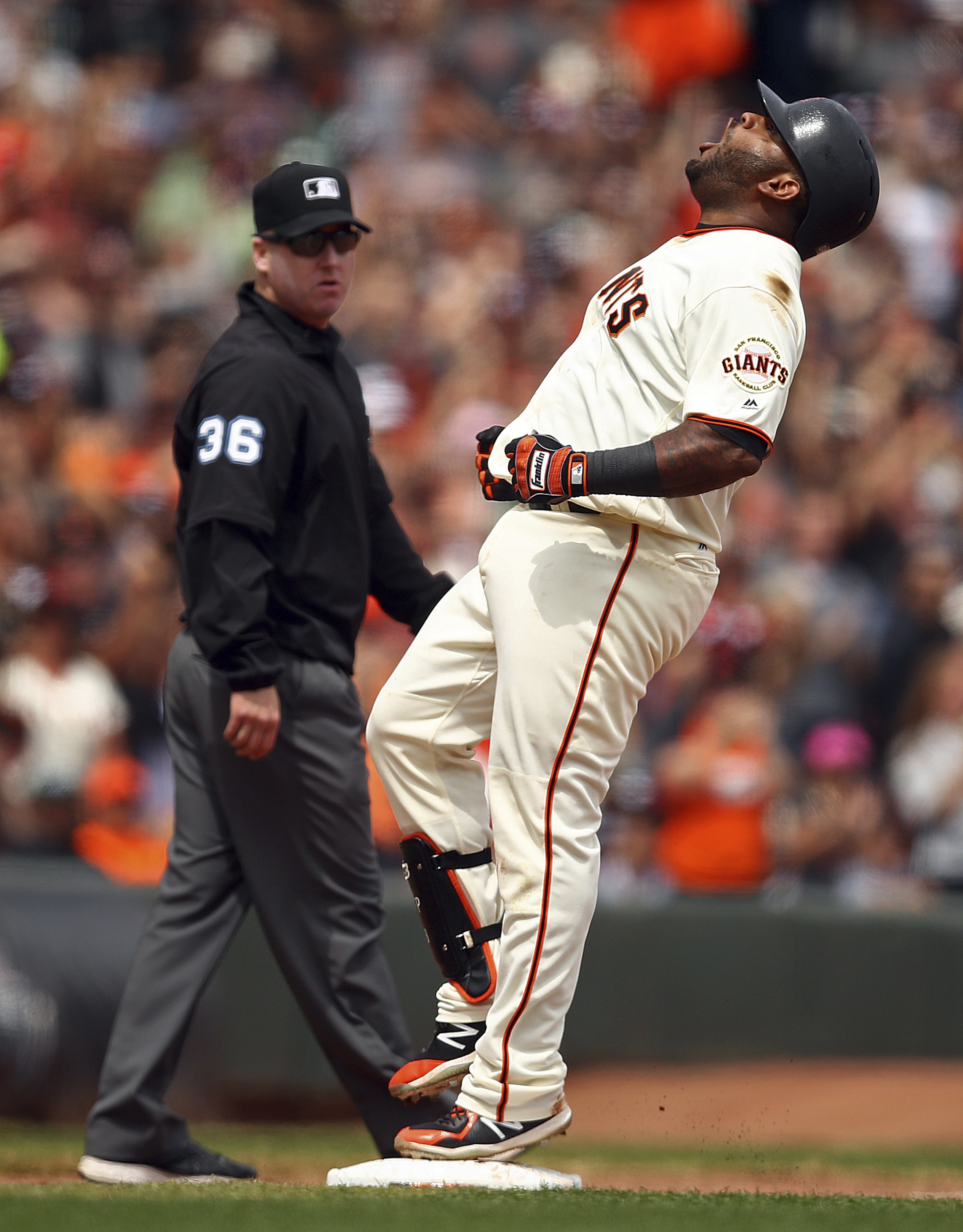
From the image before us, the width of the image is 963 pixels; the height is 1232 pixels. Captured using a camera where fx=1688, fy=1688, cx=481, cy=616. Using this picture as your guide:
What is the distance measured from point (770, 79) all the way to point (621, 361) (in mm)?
8664

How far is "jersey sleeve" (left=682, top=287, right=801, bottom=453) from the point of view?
10.9 feet

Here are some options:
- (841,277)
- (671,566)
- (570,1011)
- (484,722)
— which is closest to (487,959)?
(484,722)

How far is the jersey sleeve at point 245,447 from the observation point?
3.91 metres

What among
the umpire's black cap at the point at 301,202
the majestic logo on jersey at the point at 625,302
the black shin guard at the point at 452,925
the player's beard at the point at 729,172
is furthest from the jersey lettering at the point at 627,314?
the black shin guard at the point at 452,925

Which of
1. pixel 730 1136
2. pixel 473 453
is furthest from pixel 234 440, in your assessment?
pixel 473 453

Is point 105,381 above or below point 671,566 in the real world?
above

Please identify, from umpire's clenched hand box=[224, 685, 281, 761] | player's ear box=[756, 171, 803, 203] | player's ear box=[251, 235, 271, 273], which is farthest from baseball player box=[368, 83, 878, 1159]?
player's ear box=[251, 235, 271, 273]

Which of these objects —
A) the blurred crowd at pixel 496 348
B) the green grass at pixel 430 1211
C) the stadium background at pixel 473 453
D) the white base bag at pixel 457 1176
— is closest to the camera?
the green grass at pixel 430 1211

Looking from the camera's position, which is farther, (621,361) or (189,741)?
(189,741)

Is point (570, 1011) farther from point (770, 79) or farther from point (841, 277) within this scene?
point (770, 79)

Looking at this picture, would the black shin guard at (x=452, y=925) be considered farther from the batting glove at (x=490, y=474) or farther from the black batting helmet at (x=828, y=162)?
the black batting helmet at (x=828, y=162)

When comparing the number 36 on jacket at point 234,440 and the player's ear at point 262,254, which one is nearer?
the number 36 on jacket at point 234,440

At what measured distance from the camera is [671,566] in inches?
139

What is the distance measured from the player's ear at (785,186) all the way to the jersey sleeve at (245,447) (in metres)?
1.24
